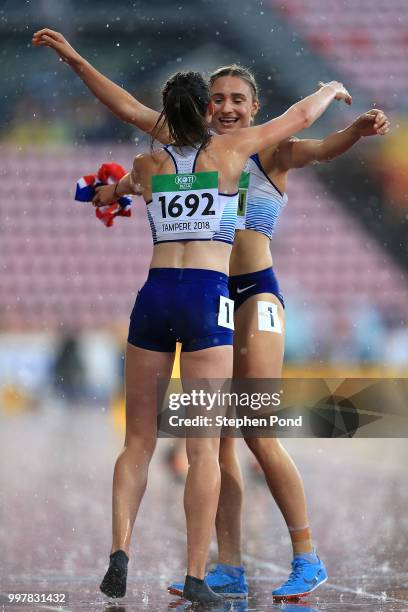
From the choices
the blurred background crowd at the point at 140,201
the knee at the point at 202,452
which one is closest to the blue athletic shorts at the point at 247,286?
the knee at the point at 202,452

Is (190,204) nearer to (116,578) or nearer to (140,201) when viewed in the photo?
(116,578)

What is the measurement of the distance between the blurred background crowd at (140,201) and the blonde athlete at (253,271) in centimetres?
1085

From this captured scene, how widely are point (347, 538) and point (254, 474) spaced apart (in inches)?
Result: 134

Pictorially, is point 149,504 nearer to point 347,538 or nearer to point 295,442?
point 347,538

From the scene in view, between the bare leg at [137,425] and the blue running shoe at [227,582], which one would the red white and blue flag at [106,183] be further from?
the blue running shoe at [227,582]

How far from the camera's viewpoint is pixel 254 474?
9.04 metres

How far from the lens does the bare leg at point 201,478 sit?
363 centimetres

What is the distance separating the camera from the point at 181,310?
3.71 meters

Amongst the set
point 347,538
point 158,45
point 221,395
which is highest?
point 158,45

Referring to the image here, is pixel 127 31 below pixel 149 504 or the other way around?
the other way around

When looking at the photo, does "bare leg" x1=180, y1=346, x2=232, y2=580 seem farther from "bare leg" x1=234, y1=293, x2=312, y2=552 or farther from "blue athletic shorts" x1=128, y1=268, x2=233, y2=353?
"bare leg" x1=234, y1=293, x2=312, y2=552

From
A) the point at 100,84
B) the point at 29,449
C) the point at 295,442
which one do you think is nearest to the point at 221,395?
the point at 100,84

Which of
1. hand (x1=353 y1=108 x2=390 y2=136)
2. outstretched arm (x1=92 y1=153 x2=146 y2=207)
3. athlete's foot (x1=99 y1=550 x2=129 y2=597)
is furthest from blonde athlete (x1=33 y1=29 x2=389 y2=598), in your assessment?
athlete's foot (x1=99 y1=550 x2=129 y2=597)

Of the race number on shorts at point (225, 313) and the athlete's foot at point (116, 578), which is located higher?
the race number on shorts at point (225, 313)
